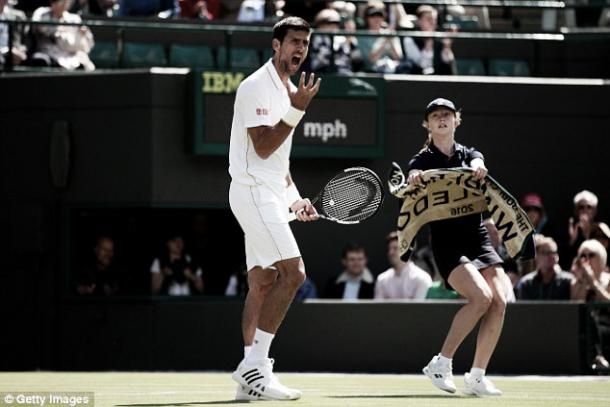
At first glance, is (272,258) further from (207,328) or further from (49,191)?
(49,191)

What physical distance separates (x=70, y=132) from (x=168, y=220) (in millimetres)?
1385

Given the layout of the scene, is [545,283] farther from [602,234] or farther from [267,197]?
[267,197]

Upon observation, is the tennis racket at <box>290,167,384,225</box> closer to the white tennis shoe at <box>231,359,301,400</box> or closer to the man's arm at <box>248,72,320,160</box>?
the man's arm at <box>248,72,320,160</box>

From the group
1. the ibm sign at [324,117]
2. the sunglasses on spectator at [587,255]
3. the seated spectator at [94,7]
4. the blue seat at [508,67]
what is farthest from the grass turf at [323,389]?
the seated spectator at [94,7]

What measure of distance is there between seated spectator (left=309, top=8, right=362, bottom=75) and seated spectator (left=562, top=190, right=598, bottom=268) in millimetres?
2781

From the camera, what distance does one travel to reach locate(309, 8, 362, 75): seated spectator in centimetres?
1531

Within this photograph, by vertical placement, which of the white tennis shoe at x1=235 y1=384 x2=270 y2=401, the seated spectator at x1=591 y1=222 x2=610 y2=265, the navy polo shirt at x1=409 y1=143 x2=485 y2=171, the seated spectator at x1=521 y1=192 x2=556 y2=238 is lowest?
the white tennis shoe at x1=235 y1=384 x2=270 y2=401

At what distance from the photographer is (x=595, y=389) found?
1018 centimetres

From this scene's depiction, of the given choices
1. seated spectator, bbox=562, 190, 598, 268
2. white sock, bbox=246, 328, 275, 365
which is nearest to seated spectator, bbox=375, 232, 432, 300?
seated spectator, bbox=562, 190, 598, 268

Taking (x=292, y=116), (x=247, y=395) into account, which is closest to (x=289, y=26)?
(x=292, y=116)

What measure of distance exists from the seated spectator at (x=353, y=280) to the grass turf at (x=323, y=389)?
2.15 metres

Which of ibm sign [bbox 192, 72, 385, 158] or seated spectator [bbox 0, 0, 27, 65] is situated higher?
seated spectator [bbox 0, 0, 27, 65]

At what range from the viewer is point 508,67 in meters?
16.6

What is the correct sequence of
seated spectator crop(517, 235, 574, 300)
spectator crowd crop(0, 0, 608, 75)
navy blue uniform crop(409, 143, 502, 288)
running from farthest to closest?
spectator crowd crop(0, 0, 608, 75) → seated spectator crop(517, 235, 574, 300) → navy blue uniform crop(409, 143, 502, 288)
